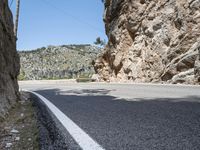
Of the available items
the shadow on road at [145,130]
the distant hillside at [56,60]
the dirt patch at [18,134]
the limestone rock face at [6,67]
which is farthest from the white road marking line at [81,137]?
the distant hillside at [56,60]

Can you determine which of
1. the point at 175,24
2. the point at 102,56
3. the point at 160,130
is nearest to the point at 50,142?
the point at 160,130

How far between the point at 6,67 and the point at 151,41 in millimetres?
18355

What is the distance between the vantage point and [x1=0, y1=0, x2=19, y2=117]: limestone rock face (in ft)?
25.9

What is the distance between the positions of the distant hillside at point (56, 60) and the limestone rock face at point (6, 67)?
103 meters

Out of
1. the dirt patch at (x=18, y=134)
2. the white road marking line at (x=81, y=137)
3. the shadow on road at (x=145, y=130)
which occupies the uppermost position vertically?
the shadow on road at (x=145, y=130)

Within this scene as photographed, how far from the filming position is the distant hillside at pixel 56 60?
12431 cm

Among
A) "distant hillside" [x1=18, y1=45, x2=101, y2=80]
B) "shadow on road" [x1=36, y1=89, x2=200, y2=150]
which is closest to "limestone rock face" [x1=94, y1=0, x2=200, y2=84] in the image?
"shadow on road" [x1=36, y1=89, x2=200, y2=150]

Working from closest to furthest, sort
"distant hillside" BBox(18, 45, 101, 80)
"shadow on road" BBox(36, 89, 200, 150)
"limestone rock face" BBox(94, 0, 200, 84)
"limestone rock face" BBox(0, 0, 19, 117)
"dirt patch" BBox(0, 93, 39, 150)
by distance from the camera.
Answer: "shadow on road" BBox(36, 89, 200, 150) < "dirt patch" BBox(0, 93, 39, 150) < "limestone rock face" BBox(0, 0, 19, 117) < "limestone rock face" BBox(94, 0, 200, 84) < "distant hillside" BBox(18, 45, 101, 80)

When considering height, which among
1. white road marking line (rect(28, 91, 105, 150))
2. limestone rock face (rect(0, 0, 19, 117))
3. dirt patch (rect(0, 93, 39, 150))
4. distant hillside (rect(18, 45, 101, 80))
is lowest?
dirt patch (rect(0, 93, 39, 150))

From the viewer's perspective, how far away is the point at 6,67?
9.38m

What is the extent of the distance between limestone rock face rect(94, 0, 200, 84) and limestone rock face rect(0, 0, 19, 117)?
1047cm

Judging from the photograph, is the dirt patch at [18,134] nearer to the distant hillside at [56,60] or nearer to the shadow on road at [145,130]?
the shadow on road at [145,130]

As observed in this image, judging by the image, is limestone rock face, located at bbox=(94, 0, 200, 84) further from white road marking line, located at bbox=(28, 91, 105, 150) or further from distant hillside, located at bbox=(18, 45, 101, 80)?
distant hillside, located at bbox=(18, 45, 101, 80)

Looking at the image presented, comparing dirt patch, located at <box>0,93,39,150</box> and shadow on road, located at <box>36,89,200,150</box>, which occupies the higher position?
shadow on road, located at <box>36,89,200,150</box>
